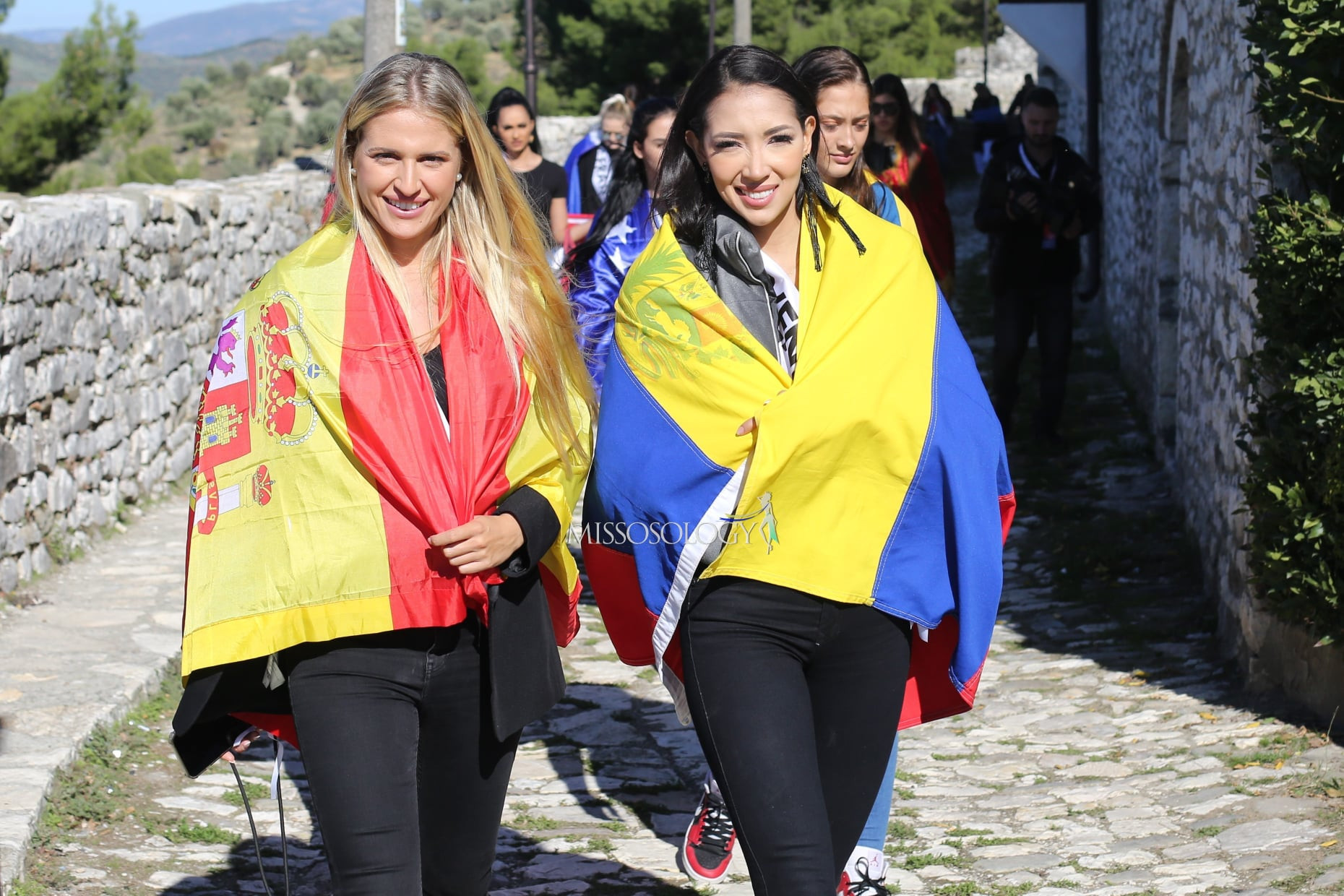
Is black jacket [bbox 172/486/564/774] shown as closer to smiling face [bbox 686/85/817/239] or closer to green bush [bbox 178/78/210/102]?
smiling face [bbox 686/85/817/239]

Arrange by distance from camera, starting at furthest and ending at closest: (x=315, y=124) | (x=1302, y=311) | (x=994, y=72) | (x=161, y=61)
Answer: (x=161, y=61), (x=315, y=124), (x=994, y=72), (x=1302, y=311)

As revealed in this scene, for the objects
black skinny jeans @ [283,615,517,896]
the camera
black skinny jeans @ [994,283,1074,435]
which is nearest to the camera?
black skinny jeans @ [283,615,517,896]

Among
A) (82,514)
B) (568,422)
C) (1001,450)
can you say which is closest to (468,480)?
(568,422)

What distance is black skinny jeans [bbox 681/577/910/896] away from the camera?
2562 mm

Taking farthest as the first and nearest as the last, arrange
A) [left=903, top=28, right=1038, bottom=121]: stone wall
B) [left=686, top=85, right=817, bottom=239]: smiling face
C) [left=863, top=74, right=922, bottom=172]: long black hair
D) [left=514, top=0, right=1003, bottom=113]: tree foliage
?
[left=903, top=28, right=1038, bottom=121]: stone wall → [left=514, top=0, right=1003, bottom=113]: tree foliage → [left=863, top=74, right=922, bottom=172]: long black hair → [left=686, top=85, right=817, bottom=239]: smiling face

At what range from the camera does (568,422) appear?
291 cm

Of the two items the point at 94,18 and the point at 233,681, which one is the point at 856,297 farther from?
the point at 94,18

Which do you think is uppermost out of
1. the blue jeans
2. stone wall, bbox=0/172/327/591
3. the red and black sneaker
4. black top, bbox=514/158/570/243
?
black top, bbox=514/158/570/243

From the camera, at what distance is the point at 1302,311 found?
4562mm

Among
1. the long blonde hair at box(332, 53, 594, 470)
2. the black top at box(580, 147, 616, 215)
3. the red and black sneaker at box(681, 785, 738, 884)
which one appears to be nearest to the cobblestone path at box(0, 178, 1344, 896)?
the red and black sneaker at box(681, 785, 738, 884)

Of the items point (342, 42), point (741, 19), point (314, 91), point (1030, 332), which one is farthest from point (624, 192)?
point (342, 42)

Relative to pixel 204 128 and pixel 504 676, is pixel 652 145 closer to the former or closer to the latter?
pixel 504 676

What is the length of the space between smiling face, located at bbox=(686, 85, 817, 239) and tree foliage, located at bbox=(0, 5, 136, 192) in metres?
18.1

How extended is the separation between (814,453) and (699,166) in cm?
70
